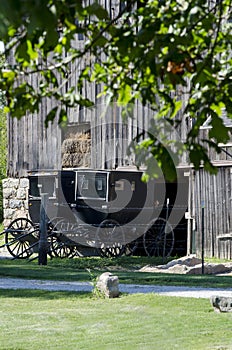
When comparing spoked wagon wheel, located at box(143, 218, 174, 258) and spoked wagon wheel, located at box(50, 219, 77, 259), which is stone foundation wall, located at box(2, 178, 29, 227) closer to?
spoked wagon wheel, located at box(50, 219, 77, 259)

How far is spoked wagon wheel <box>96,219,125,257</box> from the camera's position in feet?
73.4

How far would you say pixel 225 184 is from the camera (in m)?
21.3

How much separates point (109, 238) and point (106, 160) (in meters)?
3.27

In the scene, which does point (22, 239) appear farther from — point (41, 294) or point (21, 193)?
point (41, 294)

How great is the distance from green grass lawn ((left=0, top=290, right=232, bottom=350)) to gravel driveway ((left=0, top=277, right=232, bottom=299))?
0.76 m

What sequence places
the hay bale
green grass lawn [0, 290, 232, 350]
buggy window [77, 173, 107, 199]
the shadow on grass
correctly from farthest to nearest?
the hay bale < buggy window [77, 173, 107, 199] < the shadow on grass < green grass lawn [0, 290, 232, 350]

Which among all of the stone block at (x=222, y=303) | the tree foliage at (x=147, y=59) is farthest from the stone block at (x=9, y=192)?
the tree foliage at (x=147, y=59)

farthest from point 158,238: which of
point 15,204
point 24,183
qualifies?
point 15,204

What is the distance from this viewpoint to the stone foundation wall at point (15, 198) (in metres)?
27.2

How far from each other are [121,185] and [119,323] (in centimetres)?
1291

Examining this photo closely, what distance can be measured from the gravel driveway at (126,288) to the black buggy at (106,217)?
6.23 meters

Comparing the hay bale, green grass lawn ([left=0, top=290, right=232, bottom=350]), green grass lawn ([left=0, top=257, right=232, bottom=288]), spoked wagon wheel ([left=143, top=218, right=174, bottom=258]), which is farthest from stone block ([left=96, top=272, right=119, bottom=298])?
the hay bale

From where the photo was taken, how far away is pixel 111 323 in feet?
34.2

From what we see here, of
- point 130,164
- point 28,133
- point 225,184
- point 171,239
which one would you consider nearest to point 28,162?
point 28,133
